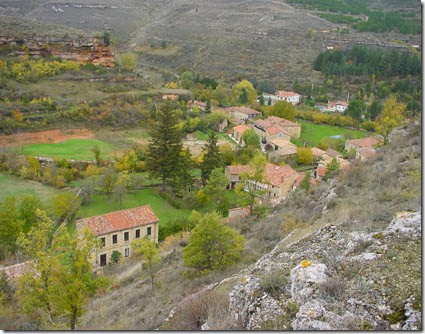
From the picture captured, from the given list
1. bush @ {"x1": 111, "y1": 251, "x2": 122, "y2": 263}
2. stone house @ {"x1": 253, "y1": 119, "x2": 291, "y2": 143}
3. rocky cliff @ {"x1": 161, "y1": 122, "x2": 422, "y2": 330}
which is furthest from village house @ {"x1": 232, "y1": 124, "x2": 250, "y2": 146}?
rocky cliff @ {"x1": 161, "y1": 122, "x2": 422, "y2": 330}

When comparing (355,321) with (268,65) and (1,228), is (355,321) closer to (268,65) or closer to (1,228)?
(1,228)

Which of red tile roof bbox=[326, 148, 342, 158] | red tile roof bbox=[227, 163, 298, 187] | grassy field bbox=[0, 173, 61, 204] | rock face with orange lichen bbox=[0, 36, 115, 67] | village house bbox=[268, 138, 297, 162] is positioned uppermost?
rock face with orange lichen bbox=[0, 36, 115, 67]

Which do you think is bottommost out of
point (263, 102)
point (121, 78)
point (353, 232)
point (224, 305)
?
point (263, 102)

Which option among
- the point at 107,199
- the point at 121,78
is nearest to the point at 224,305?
the point at 107,199

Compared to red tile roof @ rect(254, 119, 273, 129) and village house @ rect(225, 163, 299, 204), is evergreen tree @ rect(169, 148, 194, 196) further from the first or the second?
red tile roof @ rect(254, 119, 273, 129)

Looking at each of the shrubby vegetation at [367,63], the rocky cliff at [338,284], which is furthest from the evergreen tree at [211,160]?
the shrubby vegetation at [367,63]
